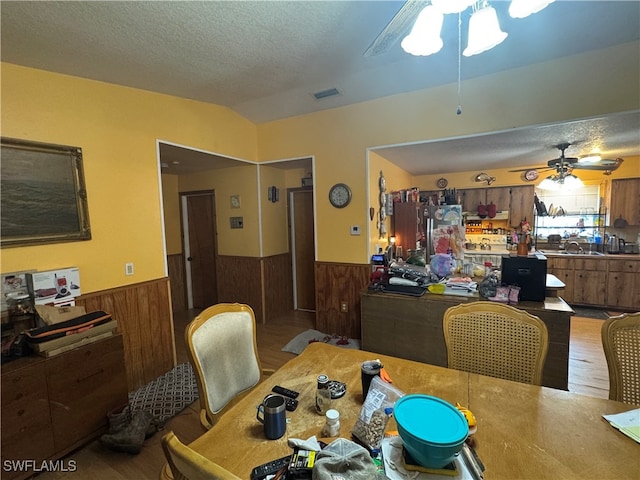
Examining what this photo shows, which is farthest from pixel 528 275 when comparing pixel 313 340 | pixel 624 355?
pixel 313 340

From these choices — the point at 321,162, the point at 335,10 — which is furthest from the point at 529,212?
the point at 335,10

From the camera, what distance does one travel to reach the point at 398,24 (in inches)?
55.9

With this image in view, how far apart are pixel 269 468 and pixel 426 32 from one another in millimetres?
1867

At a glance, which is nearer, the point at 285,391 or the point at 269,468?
the point at 269,468

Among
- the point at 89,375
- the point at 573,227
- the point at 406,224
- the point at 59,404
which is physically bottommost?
the point at 59,404

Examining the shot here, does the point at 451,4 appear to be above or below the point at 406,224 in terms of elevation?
above

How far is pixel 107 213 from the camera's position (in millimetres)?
2467

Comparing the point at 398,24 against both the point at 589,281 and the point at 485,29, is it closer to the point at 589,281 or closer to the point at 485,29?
the point at 485,29

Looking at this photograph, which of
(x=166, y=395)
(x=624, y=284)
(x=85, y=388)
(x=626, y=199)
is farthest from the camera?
(x=626, y=199)

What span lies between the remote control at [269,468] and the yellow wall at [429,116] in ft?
8.96

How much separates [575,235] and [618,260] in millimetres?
872

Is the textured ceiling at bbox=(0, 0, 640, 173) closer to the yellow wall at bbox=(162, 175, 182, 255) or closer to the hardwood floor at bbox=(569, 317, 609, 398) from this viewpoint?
the yellow wall at bbox=(162, 175, 182, 255)

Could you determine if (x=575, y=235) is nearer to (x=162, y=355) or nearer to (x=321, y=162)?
(x=321, y=162)

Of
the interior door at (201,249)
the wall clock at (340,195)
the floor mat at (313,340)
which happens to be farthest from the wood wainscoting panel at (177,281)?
the wall clock at (340,195)
